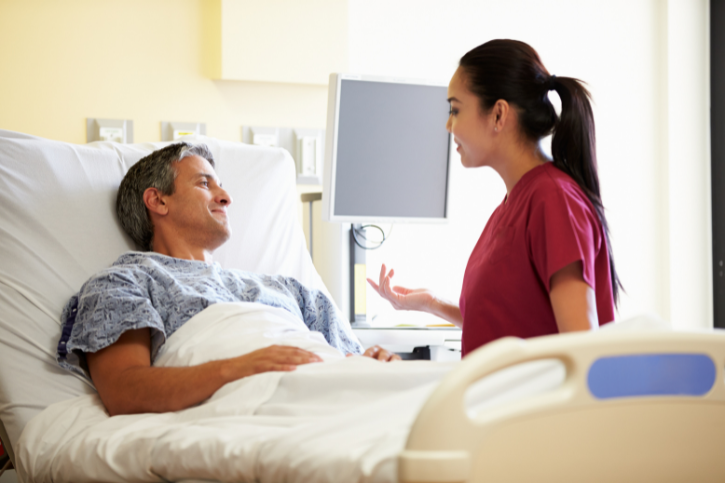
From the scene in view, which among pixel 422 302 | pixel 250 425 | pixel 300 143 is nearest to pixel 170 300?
pixel 250 425

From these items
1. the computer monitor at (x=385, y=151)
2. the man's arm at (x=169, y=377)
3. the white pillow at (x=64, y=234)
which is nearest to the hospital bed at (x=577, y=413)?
the man's arm at (x=169, y=377)

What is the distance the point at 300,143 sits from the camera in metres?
2.71

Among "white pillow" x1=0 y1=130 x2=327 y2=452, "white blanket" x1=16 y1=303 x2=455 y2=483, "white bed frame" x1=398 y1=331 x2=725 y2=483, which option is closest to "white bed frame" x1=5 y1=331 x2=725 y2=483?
"white bed frame" x1=398 y1=331 x2=725 y2=483

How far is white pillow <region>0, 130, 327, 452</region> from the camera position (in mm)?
1362

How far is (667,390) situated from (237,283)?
3.63 feet

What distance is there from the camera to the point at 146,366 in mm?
1269

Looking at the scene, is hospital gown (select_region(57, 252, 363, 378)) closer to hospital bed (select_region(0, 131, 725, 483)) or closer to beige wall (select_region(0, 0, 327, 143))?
hospital bed (select_region(0, 131, 725, 483))

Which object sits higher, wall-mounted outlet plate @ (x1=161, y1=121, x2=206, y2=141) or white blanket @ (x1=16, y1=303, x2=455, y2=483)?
wall-mounted outlet plate @ (x1=161, y1=121, x2=206, y2=141)

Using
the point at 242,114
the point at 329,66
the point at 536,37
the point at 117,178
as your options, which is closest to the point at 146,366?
the point at 117,178

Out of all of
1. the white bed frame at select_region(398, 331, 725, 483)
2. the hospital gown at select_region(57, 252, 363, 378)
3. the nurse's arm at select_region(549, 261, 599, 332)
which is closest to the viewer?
the white bed frame at select_region(398, 331, 725, 483)

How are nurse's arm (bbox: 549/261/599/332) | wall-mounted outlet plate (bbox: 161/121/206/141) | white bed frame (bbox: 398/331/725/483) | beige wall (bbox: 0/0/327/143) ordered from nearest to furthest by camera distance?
white bed frame (bbox: 398/331/725/483), nurse's arm (bbox: 549/261/599/332), beige wall (bbox: 0/0/327/143), wall-mounted outlet plate (bbox: 161/121/206/141)

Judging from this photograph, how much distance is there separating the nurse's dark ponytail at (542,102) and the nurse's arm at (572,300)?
0.52 feet

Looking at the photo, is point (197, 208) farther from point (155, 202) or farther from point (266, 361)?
point (266, 361)

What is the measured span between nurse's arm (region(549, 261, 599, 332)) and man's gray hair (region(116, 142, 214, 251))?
39.2 inches
